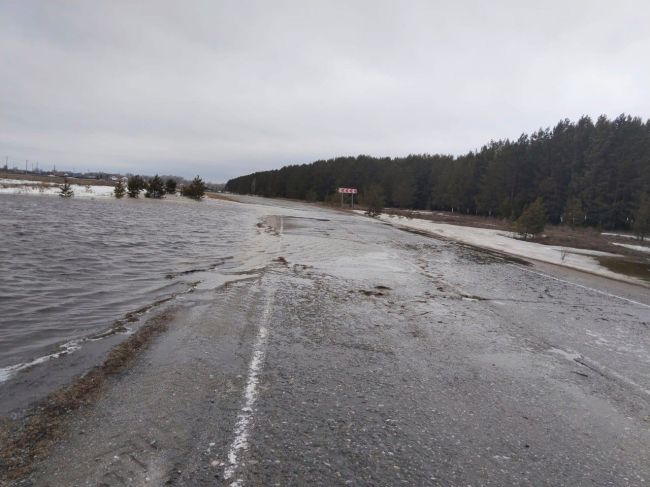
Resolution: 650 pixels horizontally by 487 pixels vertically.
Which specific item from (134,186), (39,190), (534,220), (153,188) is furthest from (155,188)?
(534,220)

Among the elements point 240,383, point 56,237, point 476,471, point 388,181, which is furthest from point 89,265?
point 388,181

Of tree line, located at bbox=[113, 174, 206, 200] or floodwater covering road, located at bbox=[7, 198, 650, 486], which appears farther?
tree line, located at bbox=[113, 174, 206, 200]

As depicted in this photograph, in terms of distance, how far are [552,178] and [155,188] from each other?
170 feet

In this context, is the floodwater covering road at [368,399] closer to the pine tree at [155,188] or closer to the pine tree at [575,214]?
the pine tree at [575,214]

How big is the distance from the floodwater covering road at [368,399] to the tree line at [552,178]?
33694 millimetres

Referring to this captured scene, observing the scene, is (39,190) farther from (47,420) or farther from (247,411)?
(247,411)

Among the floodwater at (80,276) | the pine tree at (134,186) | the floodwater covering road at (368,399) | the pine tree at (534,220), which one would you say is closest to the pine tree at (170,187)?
the pine tree at (134,186)

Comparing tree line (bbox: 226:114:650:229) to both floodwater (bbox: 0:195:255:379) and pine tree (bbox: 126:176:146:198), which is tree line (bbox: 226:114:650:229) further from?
floodwater (bbox: 0:195:255:379)

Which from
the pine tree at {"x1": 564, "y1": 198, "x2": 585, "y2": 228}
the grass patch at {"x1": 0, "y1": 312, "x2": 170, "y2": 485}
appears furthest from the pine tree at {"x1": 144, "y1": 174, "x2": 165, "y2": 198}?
the grass patch at {"x1": 0, "y1": 312, "x2": 170, "y2": 485}

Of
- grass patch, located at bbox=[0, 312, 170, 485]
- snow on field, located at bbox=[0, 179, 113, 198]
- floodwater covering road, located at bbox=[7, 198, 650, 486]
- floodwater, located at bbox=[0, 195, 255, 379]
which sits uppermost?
snow on field, located at bbox=[0, 179, 113, 198]

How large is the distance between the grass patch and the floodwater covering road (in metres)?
0.11

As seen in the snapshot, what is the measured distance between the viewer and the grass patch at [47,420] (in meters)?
2.62

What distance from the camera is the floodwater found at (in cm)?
526

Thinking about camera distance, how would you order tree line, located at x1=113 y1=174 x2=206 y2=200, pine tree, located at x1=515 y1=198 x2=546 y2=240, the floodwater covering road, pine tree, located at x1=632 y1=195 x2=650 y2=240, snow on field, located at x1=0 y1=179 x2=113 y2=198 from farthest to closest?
tree line, located at x1=113 y1=174 x2=206 y2=200 → snow on field, located at x1=0 y1=179 x2=113 y2=198 → pine tree, located at x1=632 y1=195 x2=650 y2=240 → pine tree, located at x1=515 y1=198 x2=546 y2=240 → the floodwater covering road
